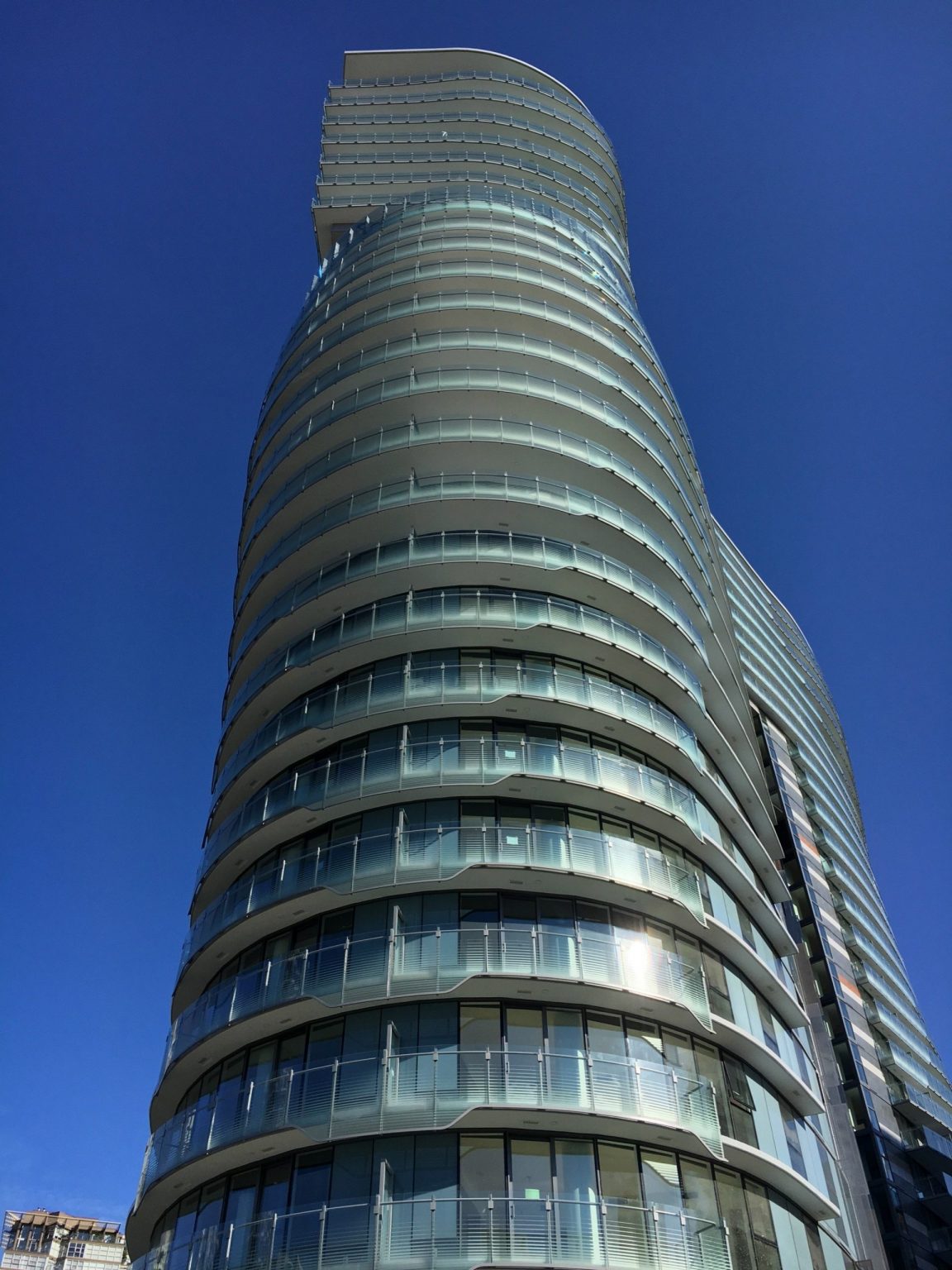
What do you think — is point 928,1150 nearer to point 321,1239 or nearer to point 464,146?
point 321,1239

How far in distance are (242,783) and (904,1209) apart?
34.3m

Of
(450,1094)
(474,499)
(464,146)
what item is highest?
(464,146)

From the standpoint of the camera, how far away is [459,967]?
21.3m

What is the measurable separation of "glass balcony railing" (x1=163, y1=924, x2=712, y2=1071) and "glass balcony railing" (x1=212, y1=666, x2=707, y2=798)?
5850mm

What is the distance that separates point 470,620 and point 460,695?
90.9 inches

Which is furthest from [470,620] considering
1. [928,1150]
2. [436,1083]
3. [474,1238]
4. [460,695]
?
[928,1150]

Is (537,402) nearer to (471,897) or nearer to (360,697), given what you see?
(360,697)

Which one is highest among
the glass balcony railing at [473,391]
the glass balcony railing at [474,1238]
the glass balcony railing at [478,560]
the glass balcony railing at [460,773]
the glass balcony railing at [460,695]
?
the glass balcony railing at [473,391]

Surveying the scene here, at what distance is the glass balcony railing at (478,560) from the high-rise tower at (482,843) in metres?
0.10

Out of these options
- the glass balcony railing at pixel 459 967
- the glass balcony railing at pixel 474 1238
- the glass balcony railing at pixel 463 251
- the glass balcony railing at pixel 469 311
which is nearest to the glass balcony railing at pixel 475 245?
the glass balcony railing at pixel 463 251

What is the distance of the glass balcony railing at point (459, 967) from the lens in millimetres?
21266

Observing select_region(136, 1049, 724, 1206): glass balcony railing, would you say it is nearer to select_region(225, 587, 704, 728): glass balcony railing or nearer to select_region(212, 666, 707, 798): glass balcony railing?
select_region(212, 666, 707, 798): glass balcony railing

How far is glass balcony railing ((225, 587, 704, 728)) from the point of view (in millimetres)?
27406

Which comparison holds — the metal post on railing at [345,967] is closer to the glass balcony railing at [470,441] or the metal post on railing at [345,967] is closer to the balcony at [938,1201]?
the glass balcony railing at [470,441]
